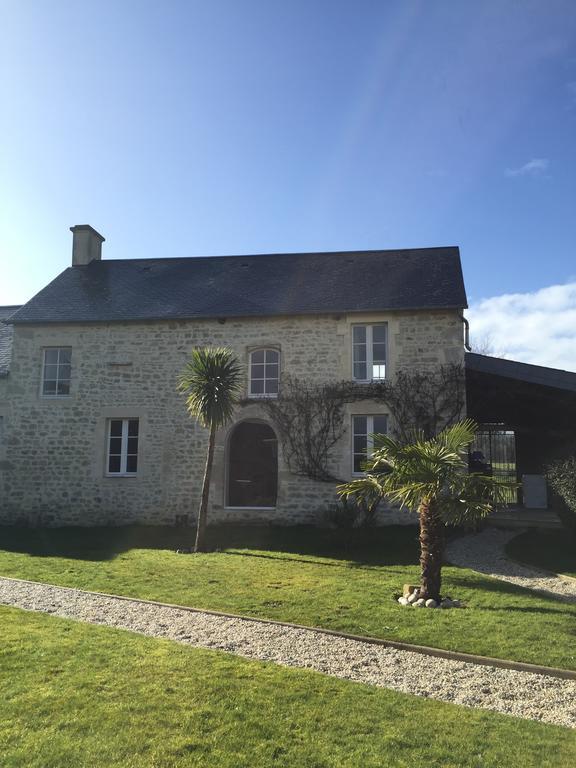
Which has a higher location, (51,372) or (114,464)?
(51,372)

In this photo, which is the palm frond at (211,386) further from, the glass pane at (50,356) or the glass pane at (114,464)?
the glass pane at (50,356)

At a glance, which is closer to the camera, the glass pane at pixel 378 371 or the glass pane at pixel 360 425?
the glass pane at pixel 360 425

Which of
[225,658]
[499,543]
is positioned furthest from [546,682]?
[499,543]

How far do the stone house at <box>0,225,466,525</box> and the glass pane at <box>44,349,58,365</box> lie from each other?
0.06 metres

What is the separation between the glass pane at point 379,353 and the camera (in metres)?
15.0

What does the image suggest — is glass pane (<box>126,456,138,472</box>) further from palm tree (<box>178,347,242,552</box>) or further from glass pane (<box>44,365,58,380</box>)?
palm tree (<box>178,347,242,552</box>)

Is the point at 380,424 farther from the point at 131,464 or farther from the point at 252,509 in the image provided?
the point at 131,464

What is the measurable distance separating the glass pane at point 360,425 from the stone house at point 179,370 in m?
0.04

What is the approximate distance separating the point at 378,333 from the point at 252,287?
389cm

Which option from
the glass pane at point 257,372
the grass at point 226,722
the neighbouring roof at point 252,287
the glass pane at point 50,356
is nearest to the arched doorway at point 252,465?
the glass pane at point 257,372

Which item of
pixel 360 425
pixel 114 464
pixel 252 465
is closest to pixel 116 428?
pixel 114 464

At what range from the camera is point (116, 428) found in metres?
15.9

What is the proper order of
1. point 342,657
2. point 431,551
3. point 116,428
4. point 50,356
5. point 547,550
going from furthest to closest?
point 50,356 < point 116,428 < point 547,550 < point 431,551 < point 342,657

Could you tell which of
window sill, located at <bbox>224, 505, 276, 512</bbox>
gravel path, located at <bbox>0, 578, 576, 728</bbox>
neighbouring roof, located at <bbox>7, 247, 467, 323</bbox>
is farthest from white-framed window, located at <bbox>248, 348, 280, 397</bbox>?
gravel path, located at <bbox>0, 578, 576, 728</bbox>
